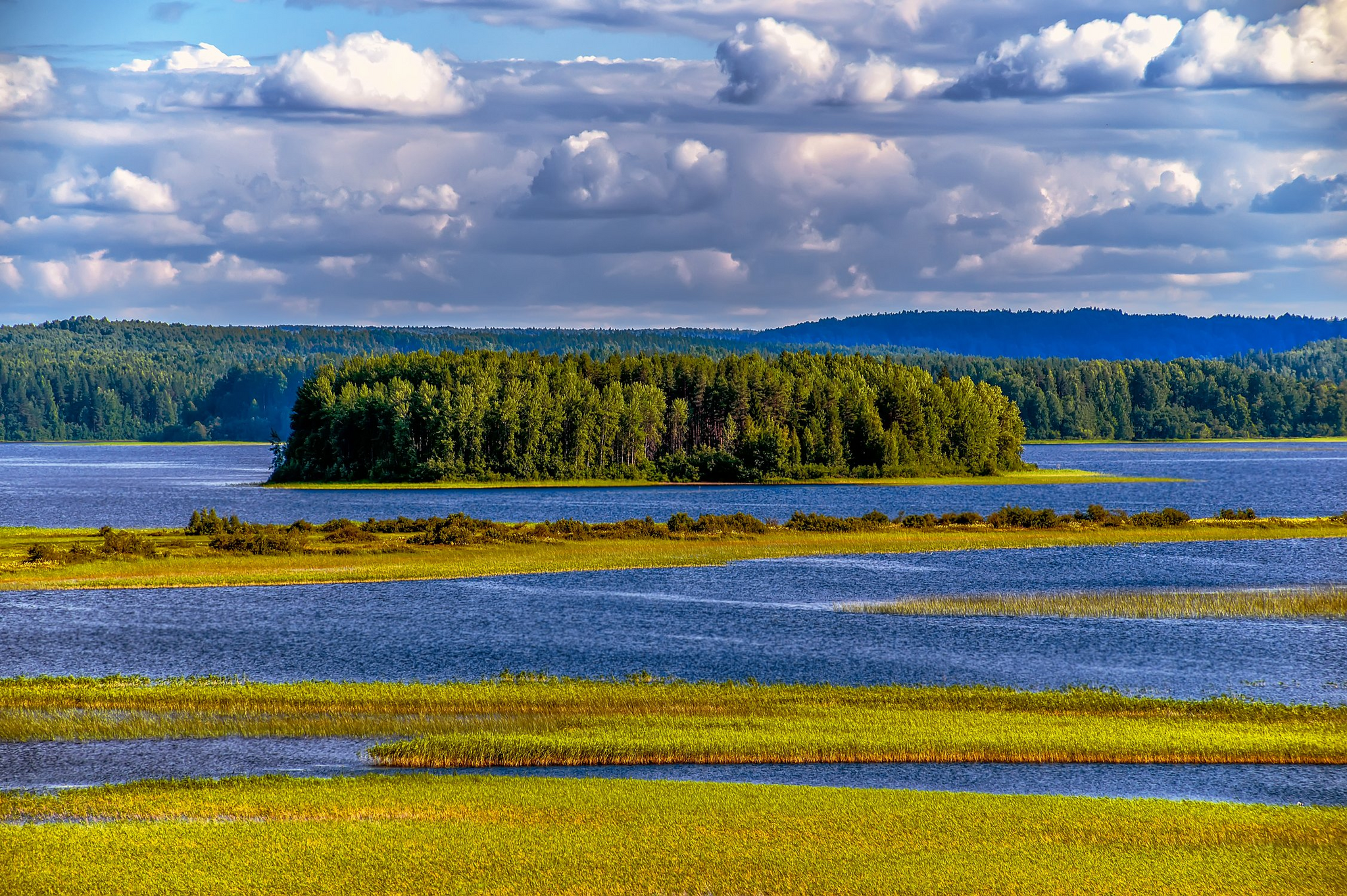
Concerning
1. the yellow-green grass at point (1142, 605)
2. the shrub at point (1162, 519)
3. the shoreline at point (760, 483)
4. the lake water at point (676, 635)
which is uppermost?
the lake water at point (676, 635)

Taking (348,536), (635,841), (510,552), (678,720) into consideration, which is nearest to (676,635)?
(678,720)

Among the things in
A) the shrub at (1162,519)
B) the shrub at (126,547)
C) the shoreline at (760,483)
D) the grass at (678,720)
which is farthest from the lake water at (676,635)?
the shoreline at (760,483)

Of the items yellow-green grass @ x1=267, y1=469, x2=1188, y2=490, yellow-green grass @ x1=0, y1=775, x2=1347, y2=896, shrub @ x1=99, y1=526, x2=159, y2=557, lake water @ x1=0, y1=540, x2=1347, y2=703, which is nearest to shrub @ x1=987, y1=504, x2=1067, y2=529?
lake water @ x1=0, y1=540, x2=1347, y2=703

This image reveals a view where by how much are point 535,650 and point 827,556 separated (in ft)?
120

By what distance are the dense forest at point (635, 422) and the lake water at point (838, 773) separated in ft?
417

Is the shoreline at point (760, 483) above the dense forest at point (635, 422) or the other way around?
the other way around

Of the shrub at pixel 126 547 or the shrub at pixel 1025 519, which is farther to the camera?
the shrub at pixel 1025 519

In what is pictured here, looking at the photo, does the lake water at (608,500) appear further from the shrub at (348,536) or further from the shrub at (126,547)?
the shrub at (126,547)

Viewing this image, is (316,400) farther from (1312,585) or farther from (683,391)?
(1312,585)

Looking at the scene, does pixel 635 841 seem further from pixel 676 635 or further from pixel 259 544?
pixel 259 544

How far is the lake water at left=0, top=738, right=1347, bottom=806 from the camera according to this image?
2755cm

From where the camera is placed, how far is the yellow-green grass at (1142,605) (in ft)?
174

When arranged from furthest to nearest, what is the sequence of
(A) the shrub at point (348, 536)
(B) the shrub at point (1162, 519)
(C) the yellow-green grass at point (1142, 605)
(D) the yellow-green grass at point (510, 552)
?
(B) the shrub at point (1162, 519)
(A) the shrub at point (348, 536)
(D) the yellow-green grass at point (510, 552)
(C) the yellow-green grass at point (1142, 605)

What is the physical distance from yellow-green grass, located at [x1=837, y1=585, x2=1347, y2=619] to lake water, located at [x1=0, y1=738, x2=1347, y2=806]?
2440 cm
